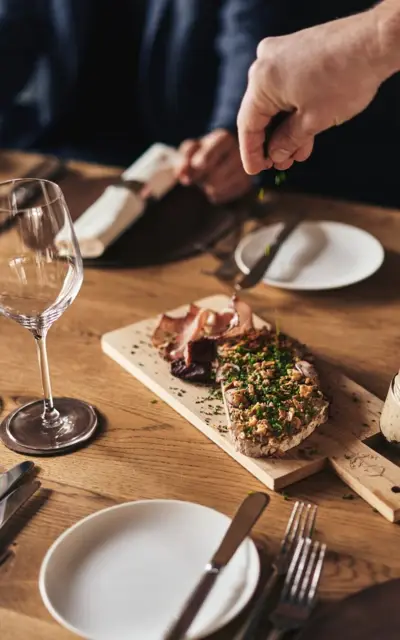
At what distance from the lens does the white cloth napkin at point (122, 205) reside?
1.68 m

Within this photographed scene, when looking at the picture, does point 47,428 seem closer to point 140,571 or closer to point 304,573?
point 140,571

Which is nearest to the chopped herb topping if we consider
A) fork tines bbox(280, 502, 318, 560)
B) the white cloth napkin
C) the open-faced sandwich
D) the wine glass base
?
the open-faced sandwich

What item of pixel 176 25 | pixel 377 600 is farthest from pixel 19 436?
pixel 176 25

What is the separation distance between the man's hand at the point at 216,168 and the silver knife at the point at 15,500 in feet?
3.45

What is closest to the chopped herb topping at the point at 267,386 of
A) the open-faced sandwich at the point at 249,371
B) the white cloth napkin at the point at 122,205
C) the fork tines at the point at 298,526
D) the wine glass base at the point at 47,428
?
the open-faced sandwich at the point at 249,371

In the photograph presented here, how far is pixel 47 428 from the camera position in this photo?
3.83 feet

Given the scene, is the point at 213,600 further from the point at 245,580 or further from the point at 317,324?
the point at 317,324

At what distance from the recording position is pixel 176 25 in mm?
2363

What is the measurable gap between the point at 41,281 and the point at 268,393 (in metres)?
0.37

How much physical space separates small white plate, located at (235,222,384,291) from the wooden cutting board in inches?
12.6

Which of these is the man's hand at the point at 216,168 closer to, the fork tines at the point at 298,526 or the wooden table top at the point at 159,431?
the wooden table top at the point at 159,431

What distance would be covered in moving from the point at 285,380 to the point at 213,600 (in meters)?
0.39

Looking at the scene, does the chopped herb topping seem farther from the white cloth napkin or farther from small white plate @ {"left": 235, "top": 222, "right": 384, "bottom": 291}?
the white cloth napkin

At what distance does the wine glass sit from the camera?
42.9 inches
